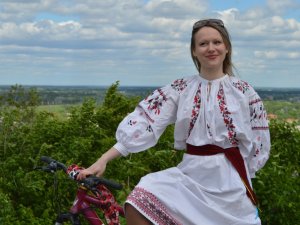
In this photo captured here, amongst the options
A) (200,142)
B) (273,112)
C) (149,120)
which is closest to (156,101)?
(149,120)

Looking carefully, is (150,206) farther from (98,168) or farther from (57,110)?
(57,110)

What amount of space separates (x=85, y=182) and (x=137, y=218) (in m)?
0.33

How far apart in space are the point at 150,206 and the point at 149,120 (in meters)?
0.61

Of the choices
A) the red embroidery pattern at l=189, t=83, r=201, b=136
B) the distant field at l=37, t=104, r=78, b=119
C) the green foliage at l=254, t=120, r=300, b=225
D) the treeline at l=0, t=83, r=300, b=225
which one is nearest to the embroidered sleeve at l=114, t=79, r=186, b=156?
the red embroidery pattern at l=189, t=83, r=201, b=136

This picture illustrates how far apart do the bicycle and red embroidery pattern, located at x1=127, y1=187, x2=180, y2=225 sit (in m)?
0.15

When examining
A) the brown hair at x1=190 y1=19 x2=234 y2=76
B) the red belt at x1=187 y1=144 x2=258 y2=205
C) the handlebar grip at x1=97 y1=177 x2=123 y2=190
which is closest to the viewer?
the handlebar grip at x1=97 y1=177 x2=123 y2=190

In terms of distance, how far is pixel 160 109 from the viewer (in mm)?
3943

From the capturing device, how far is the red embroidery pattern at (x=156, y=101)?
3.95 meters

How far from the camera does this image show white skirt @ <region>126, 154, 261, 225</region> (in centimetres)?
354

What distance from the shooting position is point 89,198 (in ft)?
11.8

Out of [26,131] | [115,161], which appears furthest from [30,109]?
[115,161]

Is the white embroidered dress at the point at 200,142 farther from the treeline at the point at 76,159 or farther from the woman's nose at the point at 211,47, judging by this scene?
the treeline at the point at 76,159

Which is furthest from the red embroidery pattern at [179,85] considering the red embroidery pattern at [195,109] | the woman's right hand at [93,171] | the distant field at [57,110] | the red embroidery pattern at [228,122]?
the distant field at [57,110]

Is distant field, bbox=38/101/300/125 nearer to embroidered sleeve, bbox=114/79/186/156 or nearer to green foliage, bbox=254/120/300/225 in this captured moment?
green foliage, bbox=254/120/300/225
